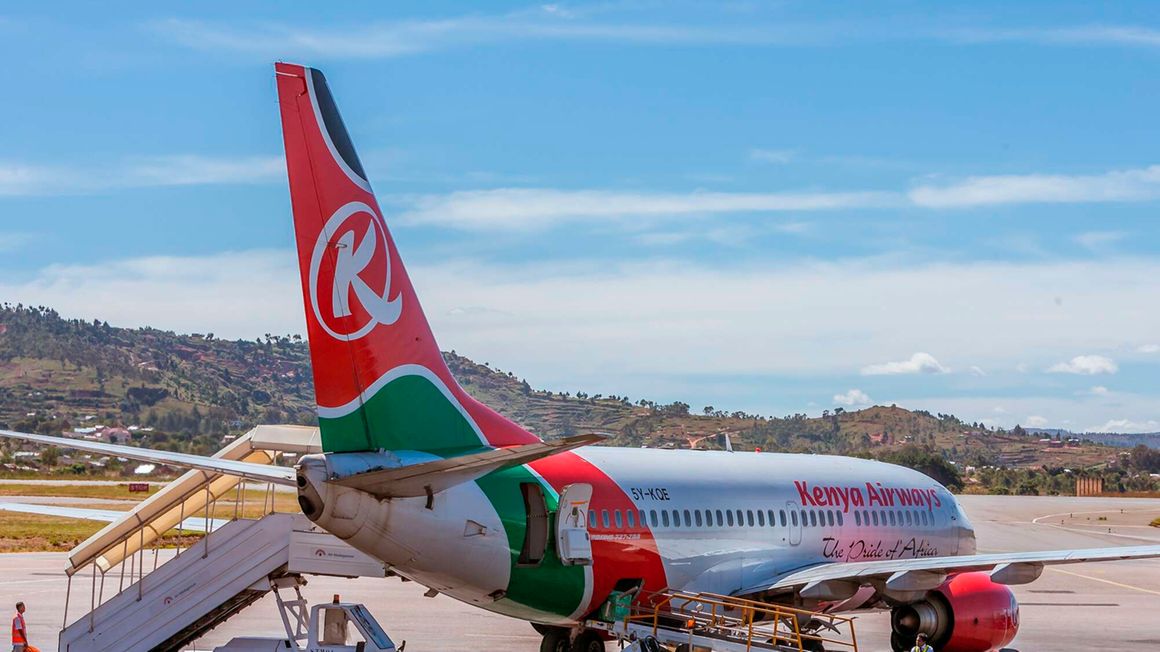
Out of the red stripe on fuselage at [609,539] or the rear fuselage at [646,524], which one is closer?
the rear fuselage at [646,524]

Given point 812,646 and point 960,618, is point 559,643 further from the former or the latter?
point 960,618

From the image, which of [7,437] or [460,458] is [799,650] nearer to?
[460,458]

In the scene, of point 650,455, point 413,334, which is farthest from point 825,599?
point 413,334

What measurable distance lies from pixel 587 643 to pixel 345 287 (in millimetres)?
9479

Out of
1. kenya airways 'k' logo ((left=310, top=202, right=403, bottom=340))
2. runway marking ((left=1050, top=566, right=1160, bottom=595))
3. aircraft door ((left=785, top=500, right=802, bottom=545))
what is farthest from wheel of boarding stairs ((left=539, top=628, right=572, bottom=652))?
runway marking ((left=1050, top=566, right=1160, bottom=595))

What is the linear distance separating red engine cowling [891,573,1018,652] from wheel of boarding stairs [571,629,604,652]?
587 cm

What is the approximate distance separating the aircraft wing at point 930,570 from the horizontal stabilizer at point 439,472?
8602mm

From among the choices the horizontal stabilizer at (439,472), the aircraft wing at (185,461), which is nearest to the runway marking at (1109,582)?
the aircraft wing at (185,461)

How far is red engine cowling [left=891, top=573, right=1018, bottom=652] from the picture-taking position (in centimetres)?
2555

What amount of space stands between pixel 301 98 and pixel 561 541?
25.1 feet

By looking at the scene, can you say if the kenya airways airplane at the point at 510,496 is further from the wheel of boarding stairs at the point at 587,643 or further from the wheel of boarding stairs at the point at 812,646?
the wheel of boarding stairs at the point at 812,646

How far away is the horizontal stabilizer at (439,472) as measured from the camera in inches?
664

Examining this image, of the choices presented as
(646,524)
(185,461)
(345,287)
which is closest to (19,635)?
(185,461)

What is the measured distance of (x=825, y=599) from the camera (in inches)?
988
